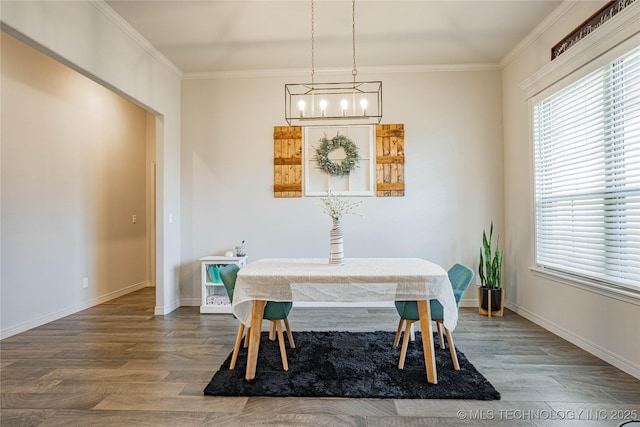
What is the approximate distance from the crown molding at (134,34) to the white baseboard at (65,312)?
309 centimetres

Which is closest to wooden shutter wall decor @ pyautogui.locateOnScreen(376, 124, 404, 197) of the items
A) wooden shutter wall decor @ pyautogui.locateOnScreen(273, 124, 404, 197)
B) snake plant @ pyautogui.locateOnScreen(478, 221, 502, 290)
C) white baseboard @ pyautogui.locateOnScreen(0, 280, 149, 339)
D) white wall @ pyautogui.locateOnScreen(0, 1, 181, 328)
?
wooden shutter wall decor @ pyautogui.locateOnScreen(273, 124, 404, 197)

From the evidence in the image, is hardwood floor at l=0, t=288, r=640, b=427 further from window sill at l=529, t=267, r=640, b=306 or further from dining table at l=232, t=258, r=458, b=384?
window sill at l=529, t=267, r=640, b=306

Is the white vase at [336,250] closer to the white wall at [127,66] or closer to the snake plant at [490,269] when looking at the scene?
the snake plant at [490,269]

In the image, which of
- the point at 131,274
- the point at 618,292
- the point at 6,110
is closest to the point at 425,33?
the point at 618,292

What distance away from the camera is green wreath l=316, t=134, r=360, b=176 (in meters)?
4.24

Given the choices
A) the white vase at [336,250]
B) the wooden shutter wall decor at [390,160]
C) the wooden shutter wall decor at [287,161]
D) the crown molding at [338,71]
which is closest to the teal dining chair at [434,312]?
the white vase at [336,250]

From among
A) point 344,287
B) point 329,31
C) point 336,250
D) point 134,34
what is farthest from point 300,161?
point 344,287

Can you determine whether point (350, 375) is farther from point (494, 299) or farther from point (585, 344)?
point (494, 299)

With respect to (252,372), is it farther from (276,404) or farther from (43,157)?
(43,157)

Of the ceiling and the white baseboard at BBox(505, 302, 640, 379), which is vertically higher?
the ceiling

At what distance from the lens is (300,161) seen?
4.34m

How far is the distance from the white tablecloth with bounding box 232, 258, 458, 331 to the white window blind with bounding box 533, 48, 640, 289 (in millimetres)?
1392

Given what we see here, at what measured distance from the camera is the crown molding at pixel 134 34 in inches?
118

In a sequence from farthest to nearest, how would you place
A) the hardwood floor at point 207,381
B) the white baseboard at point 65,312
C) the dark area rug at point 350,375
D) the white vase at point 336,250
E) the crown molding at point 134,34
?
the white baseboard at point 65,312 < the crown molding at point 134,34 < the white vase at point 336,250 < the dark area rug at point 350,375 < the hardwood floor at point 207,381
